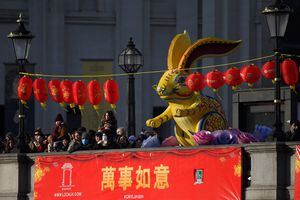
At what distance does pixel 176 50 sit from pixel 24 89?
435 cm

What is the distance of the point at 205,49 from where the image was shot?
3186cm

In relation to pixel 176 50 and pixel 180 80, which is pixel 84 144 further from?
pixel 176 50

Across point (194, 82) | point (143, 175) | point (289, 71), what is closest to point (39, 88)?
point (194, 82)

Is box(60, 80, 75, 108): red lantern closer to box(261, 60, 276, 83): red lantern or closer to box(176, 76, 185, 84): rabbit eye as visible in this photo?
box(176, 76, 185, 84): rabbit eye

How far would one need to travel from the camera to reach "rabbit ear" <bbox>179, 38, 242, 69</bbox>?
3172 cm

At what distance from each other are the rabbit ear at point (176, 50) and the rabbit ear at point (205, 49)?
19cm

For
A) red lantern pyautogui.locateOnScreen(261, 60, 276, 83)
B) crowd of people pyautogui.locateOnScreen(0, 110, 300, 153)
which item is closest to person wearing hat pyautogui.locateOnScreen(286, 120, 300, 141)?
crowd of people pyautogui.locateOnScreen(0, 110, 300, 153)

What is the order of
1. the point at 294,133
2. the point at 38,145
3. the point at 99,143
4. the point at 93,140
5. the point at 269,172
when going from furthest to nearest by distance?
1. the point at 38,145
2. the point at 93,140
3. the point at 99,143
4. the point at 294,133
5. the point at 269,172

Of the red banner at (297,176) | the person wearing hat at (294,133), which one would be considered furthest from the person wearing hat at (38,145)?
the red banner at (297,176)

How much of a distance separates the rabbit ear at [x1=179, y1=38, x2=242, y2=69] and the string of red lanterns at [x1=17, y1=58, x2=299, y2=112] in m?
0.34

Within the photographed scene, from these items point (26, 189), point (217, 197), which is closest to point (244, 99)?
point (26, 189)

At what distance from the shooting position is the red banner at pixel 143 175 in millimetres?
27906

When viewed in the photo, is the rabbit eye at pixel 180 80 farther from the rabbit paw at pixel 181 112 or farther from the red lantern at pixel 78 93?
the red lantern at pixel 78 93

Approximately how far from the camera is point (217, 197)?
27.9m
